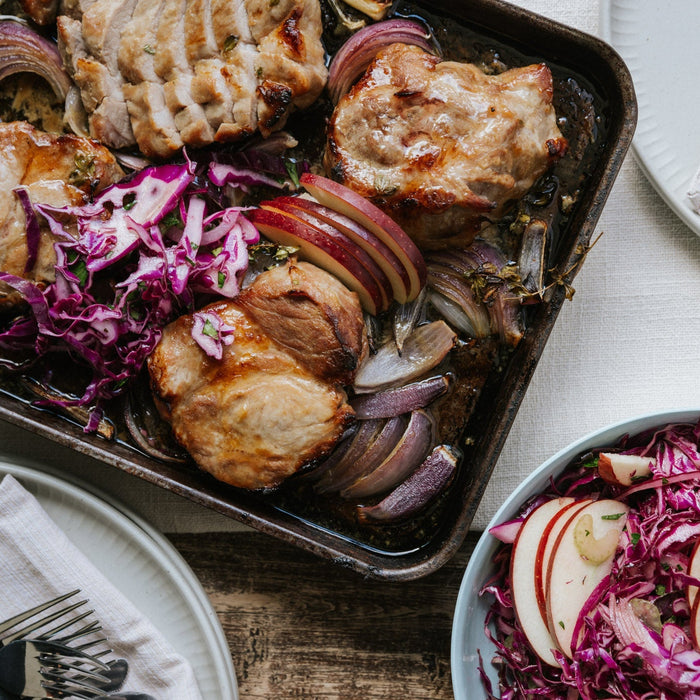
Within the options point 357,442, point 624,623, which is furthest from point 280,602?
point 624,623

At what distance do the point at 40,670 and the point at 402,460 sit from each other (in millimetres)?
1629

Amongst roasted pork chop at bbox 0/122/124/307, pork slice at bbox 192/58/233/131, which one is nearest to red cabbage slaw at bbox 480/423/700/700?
pork slice at bbox 192/58/233/131

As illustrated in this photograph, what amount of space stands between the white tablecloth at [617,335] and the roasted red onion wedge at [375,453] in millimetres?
484

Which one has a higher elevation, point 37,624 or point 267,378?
point 267,378

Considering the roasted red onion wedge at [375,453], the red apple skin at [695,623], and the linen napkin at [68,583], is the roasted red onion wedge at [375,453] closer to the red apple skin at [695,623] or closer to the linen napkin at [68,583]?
the linen napkin at [68,583]

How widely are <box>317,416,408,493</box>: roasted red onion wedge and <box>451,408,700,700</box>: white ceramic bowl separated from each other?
1.58 ft

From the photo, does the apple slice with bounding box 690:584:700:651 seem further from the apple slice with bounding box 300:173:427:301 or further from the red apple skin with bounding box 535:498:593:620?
the apple slice with bounding box 300:173:427:301

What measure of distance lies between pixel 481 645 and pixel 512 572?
398 millimetres

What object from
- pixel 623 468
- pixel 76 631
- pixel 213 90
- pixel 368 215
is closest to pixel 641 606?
pixel 623 468

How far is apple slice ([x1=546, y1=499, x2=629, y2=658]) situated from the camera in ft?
9.18

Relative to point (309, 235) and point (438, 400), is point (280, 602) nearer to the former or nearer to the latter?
point (438, 400)

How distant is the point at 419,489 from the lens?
3068mm

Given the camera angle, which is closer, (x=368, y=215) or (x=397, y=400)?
(x=368, y=215)

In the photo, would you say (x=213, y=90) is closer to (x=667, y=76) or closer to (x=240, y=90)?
(x=240, y=90)
